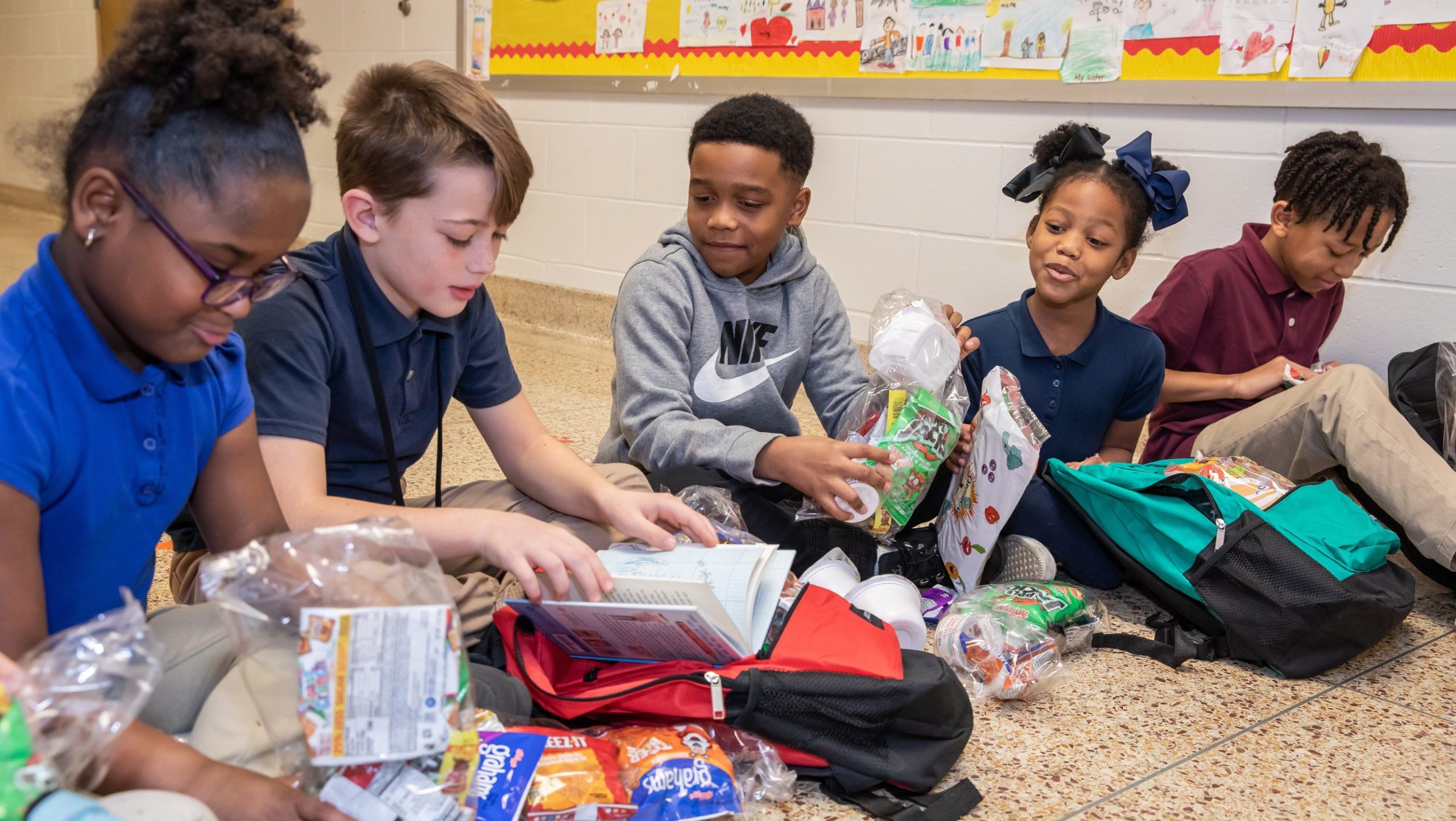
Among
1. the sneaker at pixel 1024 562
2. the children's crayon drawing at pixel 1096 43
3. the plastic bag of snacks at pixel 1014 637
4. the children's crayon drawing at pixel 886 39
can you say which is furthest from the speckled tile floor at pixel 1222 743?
the children's crayon drawing at pixel 886 39

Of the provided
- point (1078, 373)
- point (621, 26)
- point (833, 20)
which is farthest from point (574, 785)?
point (621, 26)

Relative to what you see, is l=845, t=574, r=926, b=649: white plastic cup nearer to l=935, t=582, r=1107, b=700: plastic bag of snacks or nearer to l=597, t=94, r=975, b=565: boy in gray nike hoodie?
l=935, t=582, r=1107, b=700: plastic bag of snacks

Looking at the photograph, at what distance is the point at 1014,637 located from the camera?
1.48m

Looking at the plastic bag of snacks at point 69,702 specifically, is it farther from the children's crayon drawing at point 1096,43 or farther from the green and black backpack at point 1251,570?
the children's crayon drawing at point 1096,43

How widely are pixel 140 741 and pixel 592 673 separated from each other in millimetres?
529

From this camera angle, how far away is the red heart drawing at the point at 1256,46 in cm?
229

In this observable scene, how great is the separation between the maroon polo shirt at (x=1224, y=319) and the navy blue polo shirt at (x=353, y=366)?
1318 millimetres

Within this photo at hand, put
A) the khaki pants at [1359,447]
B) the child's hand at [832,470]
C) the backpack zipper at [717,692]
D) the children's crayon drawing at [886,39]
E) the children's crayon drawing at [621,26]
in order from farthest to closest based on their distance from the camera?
the children's crayon drawing at [621,26]
the children's crayon drawing at [886,39]
the khaki pants at [1359,447]
the child's hand at [832,470]
the backpack zipper at [717,692]

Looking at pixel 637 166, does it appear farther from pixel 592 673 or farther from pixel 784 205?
pixel 592 673

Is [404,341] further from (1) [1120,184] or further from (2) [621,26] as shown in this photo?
(2) [621,26]

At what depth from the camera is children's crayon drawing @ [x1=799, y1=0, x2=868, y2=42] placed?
2943 mm

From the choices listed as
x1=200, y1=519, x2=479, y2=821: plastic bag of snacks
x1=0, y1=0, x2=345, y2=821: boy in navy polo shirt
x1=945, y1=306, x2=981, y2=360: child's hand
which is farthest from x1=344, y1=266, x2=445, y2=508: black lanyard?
x1=945, y1=306, x2=981, y2=360: child's hand

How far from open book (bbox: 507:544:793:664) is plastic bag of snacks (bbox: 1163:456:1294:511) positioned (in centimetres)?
81

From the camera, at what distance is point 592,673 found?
126 cm
